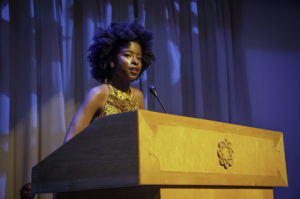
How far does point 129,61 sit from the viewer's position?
2418 mm

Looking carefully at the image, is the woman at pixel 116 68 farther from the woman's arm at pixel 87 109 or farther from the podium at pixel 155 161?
the podium at pixel 155 161

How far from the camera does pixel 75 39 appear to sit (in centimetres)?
Result: 412

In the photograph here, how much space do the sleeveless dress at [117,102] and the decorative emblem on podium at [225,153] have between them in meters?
0.78

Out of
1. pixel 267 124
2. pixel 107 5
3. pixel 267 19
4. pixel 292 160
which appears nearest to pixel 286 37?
pixel 267 19

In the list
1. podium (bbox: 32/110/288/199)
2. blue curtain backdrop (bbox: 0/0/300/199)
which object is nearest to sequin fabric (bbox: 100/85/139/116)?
podium (bbox: 32/110/288/199)

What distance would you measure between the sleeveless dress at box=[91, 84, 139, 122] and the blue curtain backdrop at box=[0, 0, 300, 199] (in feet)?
4.67

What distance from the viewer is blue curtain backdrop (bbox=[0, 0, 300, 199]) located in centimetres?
369

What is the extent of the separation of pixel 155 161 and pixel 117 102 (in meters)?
0.99

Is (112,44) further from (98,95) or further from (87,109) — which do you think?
(87,109)

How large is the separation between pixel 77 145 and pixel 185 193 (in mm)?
462

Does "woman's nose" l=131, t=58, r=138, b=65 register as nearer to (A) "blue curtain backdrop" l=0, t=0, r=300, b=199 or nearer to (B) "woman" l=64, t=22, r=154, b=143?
(B) "woman" l=64, t=22, r=154, b=143

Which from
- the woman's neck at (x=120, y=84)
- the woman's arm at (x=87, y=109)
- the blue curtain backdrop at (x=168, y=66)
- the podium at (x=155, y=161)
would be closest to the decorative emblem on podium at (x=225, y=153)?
the podium at (x=155, y=161)

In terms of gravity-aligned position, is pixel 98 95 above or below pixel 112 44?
below

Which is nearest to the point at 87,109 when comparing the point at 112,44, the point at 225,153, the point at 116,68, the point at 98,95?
the point at 98,95
